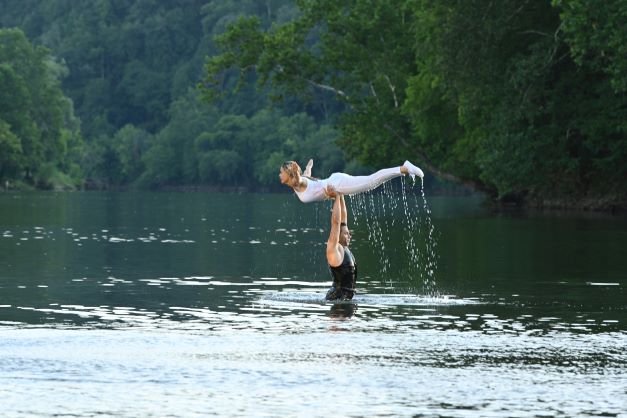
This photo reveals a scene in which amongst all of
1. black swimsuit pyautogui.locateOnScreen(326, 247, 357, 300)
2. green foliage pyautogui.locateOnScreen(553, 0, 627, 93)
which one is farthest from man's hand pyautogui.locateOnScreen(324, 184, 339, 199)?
green foliage pyautogui.locateOnScreen(553, 0, 627, 93)

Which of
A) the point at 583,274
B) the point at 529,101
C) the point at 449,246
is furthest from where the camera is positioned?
the point at 529,101

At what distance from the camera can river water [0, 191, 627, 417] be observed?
1336 cm

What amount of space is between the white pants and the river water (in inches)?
62.4

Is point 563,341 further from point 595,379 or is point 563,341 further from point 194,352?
point 194,352

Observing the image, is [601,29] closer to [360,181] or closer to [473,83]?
[473,83]

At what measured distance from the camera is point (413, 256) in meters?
35.4

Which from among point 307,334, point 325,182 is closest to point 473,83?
point 325,182

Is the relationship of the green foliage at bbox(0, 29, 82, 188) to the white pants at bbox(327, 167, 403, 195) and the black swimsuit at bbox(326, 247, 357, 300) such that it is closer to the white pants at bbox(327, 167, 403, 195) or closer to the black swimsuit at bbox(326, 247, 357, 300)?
the black swimsuit at bbox(326, 247, 357, 300)

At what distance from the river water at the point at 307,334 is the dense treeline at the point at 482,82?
91.6 ft

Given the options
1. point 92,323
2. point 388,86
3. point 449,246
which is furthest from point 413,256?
point 388,86

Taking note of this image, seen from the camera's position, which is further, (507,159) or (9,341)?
(507,159)

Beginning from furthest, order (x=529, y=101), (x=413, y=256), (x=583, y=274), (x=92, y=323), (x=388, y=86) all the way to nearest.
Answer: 1. (x=388, y=86)
2. (x=529, y=101)
3. (x=413, y=256)
4. (x=583, y=274)
5. (x=92, y=323)

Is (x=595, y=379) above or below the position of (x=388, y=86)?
below

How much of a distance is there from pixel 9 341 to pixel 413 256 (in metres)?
19.2
